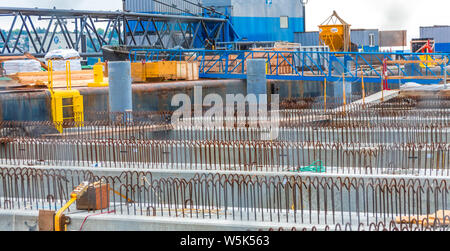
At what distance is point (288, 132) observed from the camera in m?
16.8

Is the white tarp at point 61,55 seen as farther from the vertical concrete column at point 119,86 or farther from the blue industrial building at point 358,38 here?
the blue industrial building at point 358,38

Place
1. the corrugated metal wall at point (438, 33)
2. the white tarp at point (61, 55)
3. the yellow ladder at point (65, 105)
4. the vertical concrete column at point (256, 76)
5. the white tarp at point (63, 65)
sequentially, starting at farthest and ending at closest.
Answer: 1. the corrugated metal wall at point (438, 33)
2. the white tarp at point (61, 55)
3. the white tarp at point (63, 65)
4. the vertical concrete column at point (256, 76)
5. the yellow ladder at point (65, 105)

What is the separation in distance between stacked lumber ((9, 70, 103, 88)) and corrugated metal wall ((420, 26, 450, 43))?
45.4 metres

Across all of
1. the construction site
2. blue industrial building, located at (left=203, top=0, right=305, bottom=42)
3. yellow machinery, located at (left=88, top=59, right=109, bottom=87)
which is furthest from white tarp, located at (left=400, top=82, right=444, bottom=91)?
blue industrial building, located at (left=203, top=0, right=305, bottom=42)

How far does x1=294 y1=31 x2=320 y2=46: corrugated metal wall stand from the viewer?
48062 mm

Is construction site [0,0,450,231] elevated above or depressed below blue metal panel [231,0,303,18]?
below

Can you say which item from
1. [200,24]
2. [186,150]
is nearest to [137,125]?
[186,150]

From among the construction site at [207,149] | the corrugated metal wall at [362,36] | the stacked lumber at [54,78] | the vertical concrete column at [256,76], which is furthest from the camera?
the corrugated metal wall at [362,36]

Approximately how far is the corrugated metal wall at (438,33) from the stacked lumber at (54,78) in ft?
149

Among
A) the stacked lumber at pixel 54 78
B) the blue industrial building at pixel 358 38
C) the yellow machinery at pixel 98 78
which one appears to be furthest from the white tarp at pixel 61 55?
the blue industrial building at pixel 358 38

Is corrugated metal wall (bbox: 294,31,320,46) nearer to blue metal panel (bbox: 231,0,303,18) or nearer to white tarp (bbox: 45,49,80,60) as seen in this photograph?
blue metal panel (bbox: 231,0,303,18)

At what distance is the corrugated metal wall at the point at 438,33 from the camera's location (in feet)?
216

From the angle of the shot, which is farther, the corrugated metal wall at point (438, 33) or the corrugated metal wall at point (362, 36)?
the corrugated metal wall at point (438, 33)

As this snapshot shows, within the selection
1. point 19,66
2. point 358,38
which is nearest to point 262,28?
point 358,38
